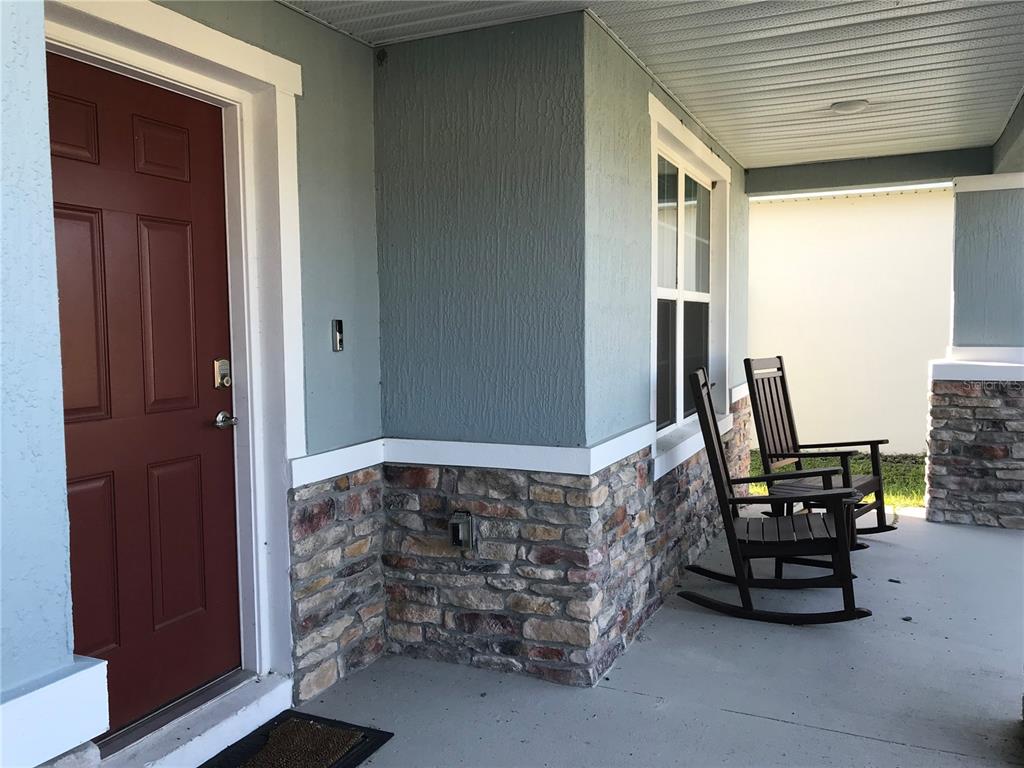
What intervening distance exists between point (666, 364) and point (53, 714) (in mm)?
3522

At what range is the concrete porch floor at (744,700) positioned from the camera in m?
2.55

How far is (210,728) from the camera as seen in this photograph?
2510 mm

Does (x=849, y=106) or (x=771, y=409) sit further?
(x=771, y=409)

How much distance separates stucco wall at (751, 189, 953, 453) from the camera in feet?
27.1

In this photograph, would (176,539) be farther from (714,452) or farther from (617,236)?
(714,452)

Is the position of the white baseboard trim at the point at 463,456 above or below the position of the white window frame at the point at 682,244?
below

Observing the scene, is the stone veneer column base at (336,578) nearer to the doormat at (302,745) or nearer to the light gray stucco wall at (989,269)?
the doormat at (302,745)

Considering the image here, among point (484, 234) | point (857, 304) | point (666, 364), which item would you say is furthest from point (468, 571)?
point (857, 304)

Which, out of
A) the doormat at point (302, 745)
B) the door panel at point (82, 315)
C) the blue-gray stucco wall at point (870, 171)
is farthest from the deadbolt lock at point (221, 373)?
the blue-gray stucco wall at point (870, 171)

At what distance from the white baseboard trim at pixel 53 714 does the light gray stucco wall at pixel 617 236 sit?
78.3 inches

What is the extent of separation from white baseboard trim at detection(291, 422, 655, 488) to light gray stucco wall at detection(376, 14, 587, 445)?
0.04 m

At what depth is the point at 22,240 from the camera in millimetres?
1213

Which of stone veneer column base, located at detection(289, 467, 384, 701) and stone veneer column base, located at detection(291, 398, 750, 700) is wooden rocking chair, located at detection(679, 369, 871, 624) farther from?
stone veneer column base, located at detection(289, 467, 384, 701)

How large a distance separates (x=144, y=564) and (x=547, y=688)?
Answer: 57.6 inches
